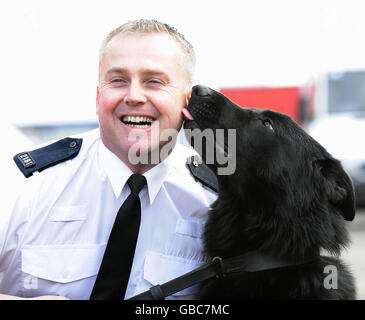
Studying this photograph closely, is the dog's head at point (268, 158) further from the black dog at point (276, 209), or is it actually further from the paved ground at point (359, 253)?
the paved ground at point (359, 253)

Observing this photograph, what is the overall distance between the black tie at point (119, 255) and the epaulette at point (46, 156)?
1.29 ft

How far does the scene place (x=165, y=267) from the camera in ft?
8.13

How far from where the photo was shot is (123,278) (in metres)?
2.35

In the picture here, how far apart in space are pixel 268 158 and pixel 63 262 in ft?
3.42

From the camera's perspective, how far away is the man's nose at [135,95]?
7.80 ft

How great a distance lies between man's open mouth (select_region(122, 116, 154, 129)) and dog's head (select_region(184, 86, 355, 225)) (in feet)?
0.57

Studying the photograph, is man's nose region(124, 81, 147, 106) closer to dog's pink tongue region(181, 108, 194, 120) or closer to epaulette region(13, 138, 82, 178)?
dog's pink tongue region(181, 108, 194, 120)

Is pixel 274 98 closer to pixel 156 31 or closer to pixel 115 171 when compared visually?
pixel 156 31

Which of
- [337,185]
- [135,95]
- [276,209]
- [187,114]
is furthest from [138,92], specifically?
[337,185]

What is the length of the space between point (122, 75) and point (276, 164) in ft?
2.65

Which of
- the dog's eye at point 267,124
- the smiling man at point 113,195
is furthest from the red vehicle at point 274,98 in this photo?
the smiling man at point 113,195

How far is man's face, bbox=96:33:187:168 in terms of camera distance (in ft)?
7.94

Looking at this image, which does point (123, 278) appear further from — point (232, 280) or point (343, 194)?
point (343, 194)
